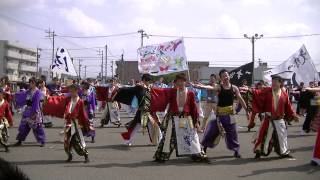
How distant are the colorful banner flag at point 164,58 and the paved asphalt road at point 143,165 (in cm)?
569

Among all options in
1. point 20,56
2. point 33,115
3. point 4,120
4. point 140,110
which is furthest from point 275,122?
point 20,56

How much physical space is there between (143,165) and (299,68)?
986 cm

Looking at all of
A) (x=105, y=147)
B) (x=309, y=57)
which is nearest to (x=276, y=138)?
(x=105, y=147)

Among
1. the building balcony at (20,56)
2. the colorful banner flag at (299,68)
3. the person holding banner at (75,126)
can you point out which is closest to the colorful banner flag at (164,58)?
the colorful banner flag at (299,68)

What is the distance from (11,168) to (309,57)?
16.4 meters

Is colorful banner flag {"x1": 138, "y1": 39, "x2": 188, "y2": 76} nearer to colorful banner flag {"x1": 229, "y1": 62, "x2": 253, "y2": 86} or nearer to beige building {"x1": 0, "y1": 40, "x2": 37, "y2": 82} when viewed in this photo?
colorful banner flag {"x1": 229, "y1": 62, "x2": 253, "y2": 86}

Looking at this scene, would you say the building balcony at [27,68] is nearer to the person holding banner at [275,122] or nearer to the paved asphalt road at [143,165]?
the paved asphalt road at [143,165]

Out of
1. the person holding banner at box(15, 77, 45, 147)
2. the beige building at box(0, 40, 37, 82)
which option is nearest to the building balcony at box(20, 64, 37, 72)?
the beige building at box(0, 40, 37, 82)

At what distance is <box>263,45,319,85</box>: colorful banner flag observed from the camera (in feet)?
54.8

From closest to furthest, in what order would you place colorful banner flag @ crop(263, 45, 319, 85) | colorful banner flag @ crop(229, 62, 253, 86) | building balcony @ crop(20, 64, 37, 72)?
colorful banner flag @ crop(229, 62, 253, 86), colorful banner flag @ crop(263, 45, 319, 85), building balcony @ crop(20, 64, 37, 72)

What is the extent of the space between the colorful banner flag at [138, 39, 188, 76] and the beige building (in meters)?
69.9

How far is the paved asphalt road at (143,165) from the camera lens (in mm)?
7961

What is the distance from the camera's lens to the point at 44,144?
465 inches

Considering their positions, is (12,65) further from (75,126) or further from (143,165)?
(143,165)
